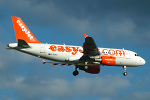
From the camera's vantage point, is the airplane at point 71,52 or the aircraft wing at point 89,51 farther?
the airplane at point 71,52

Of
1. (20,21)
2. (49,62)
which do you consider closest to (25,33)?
(20,21)

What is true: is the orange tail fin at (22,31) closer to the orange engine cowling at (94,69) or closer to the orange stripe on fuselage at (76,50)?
the orange stripe on fuselage at (76,50)

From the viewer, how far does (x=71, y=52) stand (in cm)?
4788

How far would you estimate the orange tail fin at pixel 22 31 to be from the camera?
49.0 metres

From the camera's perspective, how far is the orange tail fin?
4900 cm

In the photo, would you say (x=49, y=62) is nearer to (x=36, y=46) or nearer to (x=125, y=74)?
(x=36, y=46)

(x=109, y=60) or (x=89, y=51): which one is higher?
(x=89, y=51)

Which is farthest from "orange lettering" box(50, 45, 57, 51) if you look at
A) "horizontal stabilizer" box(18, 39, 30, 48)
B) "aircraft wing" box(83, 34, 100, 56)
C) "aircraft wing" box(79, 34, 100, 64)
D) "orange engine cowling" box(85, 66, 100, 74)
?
"orange engine cowling" box(85, 66, 100, 74)

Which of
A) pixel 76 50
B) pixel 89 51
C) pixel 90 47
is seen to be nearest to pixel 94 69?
pixel 76 50

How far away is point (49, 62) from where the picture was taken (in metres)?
49.5

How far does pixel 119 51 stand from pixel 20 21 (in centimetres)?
1862

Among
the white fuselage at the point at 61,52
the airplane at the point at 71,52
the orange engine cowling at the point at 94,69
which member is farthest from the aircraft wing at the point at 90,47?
the orange engine cowling at the point at 94,69

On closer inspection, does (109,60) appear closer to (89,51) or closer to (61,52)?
(89,51)

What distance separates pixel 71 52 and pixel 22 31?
9.48 meters
